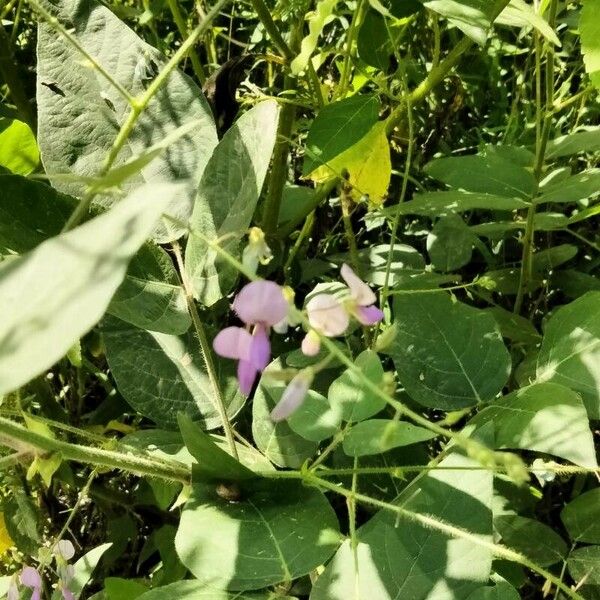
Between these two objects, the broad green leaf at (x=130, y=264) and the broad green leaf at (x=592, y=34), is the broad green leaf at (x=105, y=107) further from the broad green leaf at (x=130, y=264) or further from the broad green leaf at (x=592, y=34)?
the broad green leaf at (x=592, y=34)

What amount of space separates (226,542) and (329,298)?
0.73ft

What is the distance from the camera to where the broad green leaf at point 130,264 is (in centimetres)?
60

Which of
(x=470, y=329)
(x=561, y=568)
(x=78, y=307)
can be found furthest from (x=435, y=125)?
(x=78, y=307)

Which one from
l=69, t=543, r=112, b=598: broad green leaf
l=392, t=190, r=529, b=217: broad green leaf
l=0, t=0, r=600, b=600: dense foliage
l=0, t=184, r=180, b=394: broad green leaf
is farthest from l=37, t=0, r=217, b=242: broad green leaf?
l=0, t=184, r=180, b=394: broad green leaf

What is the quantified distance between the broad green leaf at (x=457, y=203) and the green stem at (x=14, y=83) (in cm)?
50

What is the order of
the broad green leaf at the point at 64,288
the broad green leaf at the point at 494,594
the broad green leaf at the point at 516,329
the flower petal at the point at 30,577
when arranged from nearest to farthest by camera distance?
the broad green leaf at the point at 64,288, the broad green leaf at the point at 494,594, the flower petal at the point at 30,577, the broad green leaf at the point at 516,329

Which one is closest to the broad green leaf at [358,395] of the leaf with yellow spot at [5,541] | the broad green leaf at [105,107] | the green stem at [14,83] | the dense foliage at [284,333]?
the dense foliage at [284,333]

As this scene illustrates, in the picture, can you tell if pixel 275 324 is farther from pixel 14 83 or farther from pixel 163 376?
pixel 14 83

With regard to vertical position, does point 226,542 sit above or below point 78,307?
below

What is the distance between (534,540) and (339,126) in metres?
0.43

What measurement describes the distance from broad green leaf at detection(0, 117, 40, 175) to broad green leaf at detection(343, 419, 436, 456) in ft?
1.42

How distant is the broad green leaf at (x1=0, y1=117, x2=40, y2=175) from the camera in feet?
2.51

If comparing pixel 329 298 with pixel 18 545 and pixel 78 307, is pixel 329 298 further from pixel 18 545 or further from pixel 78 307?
pixel 18 545

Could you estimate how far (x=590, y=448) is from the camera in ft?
1.92
